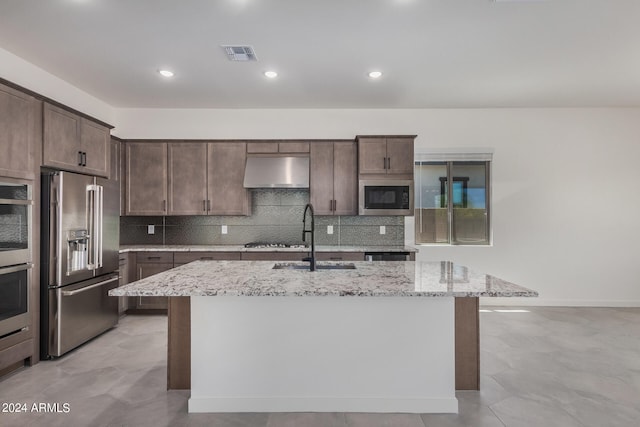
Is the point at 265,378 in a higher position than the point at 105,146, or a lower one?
lower

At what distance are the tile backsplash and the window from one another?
1.51 feet

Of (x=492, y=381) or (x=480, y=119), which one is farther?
(x=480, y=119)

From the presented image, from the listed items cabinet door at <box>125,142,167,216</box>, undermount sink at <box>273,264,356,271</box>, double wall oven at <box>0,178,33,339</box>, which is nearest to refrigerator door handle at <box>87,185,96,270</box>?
double wall oven at <box>0,178,33,339</box>

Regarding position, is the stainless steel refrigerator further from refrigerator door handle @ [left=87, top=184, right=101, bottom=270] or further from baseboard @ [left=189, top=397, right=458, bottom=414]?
baseboard @ [left=189, top=397, right=458, bottom=414]

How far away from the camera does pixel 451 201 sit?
499cm

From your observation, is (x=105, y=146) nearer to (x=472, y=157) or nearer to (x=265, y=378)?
(x=265, y=378)

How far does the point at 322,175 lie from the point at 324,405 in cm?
296

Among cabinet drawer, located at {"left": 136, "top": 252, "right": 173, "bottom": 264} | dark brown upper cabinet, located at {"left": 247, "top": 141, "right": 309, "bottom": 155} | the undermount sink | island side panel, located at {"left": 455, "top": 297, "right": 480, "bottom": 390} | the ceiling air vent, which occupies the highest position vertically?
the ceiling air vent

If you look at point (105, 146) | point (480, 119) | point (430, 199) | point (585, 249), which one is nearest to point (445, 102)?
point (480, 119)

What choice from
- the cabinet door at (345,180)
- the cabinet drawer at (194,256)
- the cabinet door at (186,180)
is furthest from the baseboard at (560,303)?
the cabinet door at (186,180)

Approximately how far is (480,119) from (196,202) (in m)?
4.03

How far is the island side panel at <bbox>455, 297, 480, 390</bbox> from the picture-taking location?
238cm

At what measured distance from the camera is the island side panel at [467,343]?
2385mm

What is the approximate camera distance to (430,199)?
5000mm
